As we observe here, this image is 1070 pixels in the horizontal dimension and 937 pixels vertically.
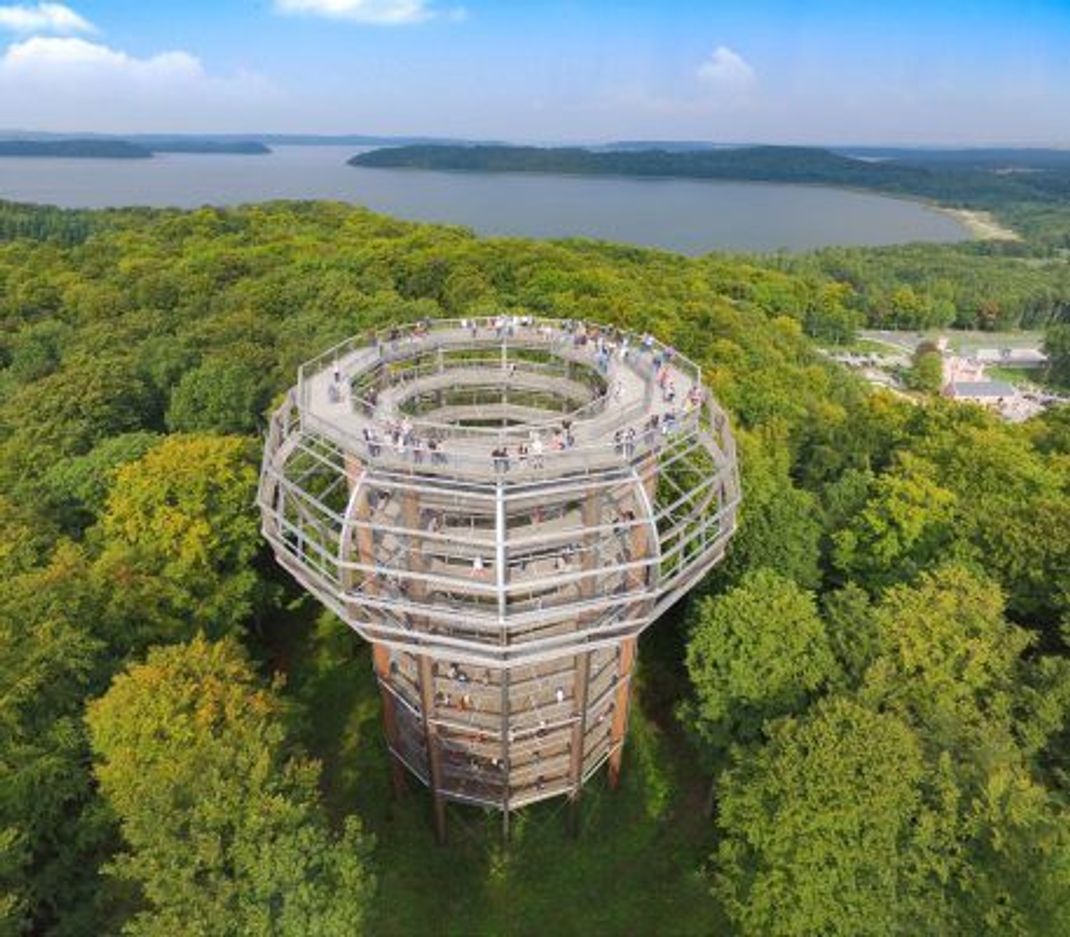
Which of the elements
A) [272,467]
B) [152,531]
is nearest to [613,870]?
[272,467]

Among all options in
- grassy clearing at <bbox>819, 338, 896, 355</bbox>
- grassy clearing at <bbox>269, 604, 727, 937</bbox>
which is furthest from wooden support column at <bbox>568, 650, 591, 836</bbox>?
grassy clearing at <bbox>819, 338, 896, 355</bbox>

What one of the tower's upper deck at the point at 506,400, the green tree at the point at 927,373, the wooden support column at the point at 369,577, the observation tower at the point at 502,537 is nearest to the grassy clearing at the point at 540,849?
the observation tower at the point at 502,537

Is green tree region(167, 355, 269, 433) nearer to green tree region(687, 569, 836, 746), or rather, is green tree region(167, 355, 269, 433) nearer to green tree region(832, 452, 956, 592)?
green tree region(687, 569, 836, 746)

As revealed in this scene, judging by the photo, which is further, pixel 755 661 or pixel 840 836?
pixel 755 661

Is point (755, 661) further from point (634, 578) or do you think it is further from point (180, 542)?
point (180, 542)

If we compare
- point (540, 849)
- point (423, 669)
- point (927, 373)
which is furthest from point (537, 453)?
point (927, 373)

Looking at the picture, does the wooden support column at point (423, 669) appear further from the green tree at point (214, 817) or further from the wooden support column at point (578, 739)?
the wooden support column at point (578, 739)
